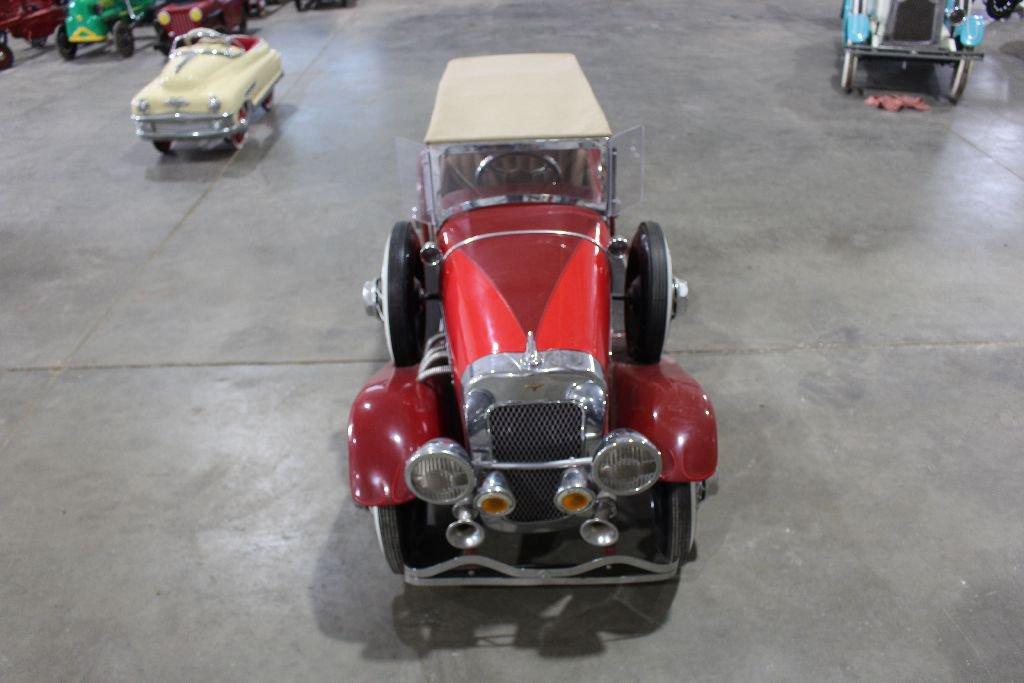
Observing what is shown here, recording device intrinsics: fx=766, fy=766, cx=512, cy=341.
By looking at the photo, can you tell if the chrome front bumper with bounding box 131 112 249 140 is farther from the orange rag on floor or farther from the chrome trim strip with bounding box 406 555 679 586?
the orange rag on floor

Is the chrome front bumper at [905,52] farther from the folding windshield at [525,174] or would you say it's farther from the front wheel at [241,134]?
the front wheel at [241,134]

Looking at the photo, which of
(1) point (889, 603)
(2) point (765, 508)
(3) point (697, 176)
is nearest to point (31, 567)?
(2) point (765, 508)

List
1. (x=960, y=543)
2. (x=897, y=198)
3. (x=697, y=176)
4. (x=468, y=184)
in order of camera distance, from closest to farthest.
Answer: (x=960, y=543) → (x=468, y=184) → (x=897, y=198) → (x=697, y=176)

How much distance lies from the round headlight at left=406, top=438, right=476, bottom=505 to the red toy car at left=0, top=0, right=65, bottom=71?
11.9 m

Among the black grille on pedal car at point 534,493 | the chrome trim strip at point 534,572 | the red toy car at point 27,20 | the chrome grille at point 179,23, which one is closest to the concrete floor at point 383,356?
the chrome trim strip at point 534,572

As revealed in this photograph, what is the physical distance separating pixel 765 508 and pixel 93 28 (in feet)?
38.5

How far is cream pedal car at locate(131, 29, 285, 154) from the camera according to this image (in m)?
7.25

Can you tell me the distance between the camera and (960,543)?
3283mm

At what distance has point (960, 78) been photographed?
8.06 m

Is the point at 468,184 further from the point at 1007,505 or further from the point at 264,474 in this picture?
the point at 1007,505

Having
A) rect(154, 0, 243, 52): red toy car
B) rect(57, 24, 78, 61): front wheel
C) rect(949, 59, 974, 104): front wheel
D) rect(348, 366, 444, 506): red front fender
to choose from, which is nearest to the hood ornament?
rect(348, 366, 444, 506): red front fender

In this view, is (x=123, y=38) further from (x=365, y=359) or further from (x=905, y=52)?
(x=905, y=52)

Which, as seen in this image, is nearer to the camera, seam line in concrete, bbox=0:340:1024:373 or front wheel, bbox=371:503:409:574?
front wheel, bbox=371:503:409:574

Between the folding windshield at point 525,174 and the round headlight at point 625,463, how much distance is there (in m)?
1.46
